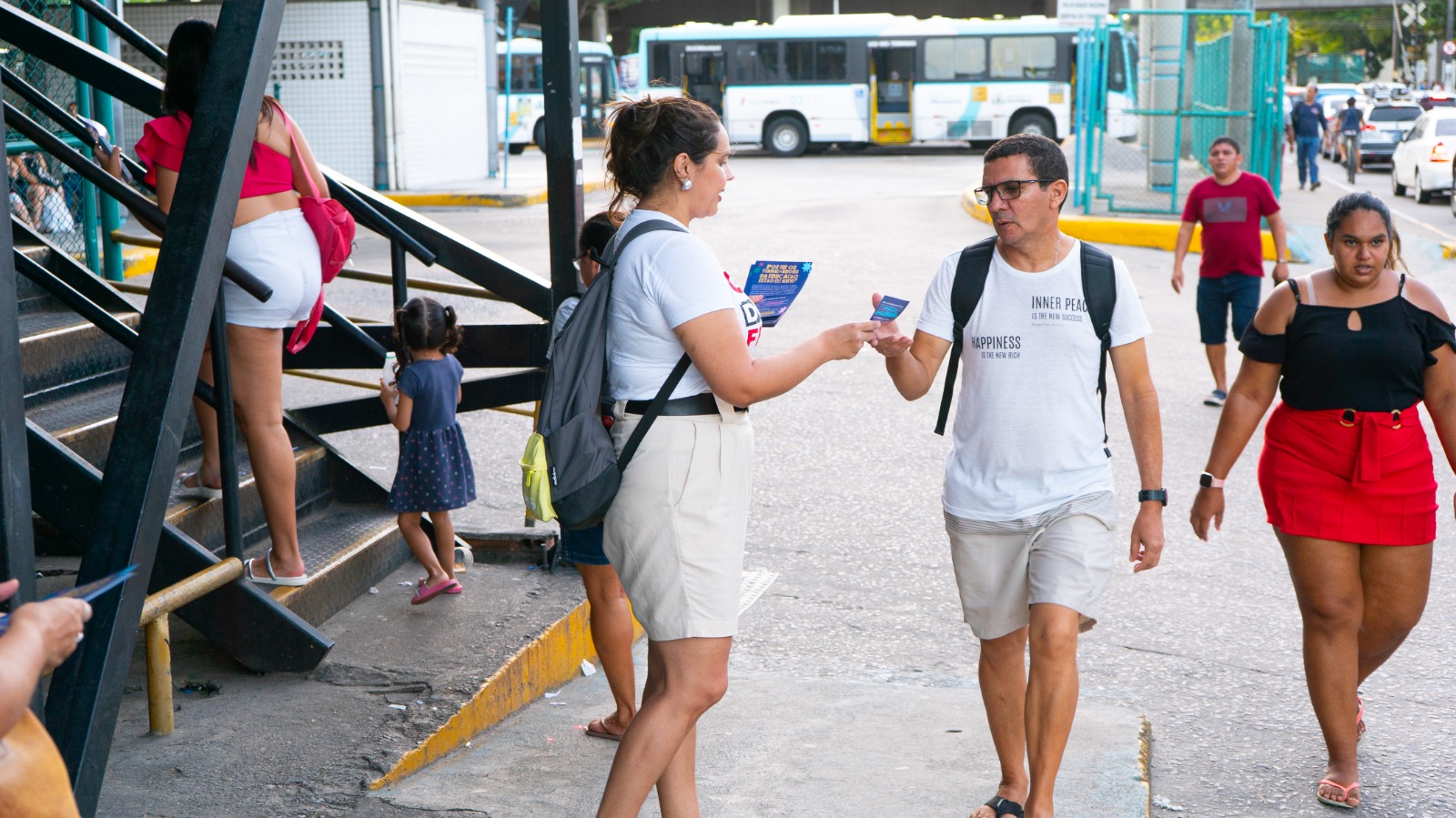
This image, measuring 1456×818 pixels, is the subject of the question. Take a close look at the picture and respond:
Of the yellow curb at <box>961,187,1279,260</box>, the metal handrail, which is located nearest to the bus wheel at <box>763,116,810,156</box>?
the yellow curb at <box>961,187,1279,260</box>

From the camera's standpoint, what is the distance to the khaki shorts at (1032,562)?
353cm

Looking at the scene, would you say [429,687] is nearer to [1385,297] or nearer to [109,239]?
[1385,297]

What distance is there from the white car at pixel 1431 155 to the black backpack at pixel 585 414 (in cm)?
2396

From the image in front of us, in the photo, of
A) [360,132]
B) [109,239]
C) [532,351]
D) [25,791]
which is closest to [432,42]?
[360,132]

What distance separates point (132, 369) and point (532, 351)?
2388mm

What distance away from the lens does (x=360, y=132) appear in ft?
70.9

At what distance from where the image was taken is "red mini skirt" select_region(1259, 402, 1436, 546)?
396 cm

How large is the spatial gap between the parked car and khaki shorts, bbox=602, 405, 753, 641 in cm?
3297

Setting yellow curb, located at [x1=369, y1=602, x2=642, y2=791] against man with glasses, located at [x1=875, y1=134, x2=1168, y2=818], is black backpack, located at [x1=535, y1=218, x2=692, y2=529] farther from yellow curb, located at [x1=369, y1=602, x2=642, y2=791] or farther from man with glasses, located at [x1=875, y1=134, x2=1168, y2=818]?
yellow curb, located at [x1=369, y1=602, x2=642, y2=791]

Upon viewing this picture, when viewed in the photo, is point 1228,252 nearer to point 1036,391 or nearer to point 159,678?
point 1036,391

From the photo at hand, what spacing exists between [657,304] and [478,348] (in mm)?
2439

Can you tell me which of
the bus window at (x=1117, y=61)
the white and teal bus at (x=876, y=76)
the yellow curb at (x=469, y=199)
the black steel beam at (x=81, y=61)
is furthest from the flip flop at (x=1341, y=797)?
the white and teal bus at (x=876, y=76)

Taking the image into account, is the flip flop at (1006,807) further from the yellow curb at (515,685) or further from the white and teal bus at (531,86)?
the white and teal bus at (531,86)

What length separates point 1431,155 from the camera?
77.8 feet
